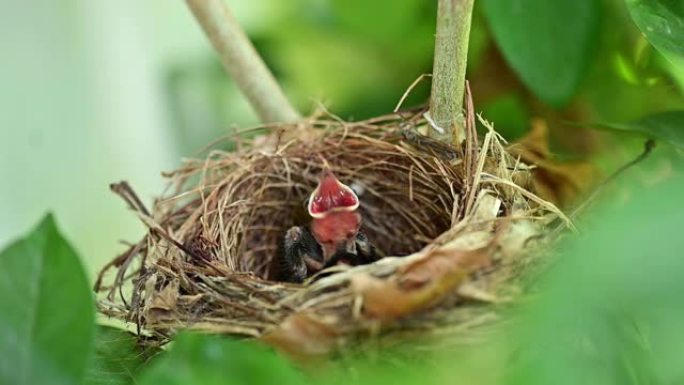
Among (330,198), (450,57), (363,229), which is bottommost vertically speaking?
(363,229)

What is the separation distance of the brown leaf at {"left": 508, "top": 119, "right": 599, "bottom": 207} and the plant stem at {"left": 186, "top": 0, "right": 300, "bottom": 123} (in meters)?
0.29

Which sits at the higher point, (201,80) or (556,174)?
(201,80)

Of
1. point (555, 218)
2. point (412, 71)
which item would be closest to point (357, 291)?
point (555, 218)

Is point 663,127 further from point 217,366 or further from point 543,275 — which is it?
point 217,366

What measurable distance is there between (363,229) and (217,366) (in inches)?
26.9

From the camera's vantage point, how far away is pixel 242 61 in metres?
1.05

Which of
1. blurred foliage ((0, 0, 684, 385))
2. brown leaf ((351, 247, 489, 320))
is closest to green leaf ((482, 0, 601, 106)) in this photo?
blurred foliage ((0, 0, 684, 385))

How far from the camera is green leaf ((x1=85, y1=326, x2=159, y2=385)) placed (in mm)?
755

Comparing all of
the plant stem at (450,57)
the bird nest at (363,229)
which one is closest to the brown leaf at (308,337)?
the bird nest at (363,229)

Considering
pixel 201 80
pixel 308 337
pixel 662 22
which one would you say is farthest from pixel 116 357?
pixel 201 80

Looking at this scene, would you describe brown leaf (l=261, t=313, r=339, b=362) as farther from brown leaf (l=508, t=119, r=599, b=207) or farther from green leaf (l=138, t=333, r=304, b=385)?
brown leaf (l=508, t=119, r=599, b=207)

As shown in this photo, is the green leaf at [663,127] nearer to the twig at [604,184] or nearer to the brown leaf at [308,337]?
the twig at [604,184]

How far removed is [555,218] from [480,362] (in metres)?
0.32

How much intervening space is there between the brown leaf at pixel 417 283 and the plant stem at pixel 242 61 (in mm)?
442
